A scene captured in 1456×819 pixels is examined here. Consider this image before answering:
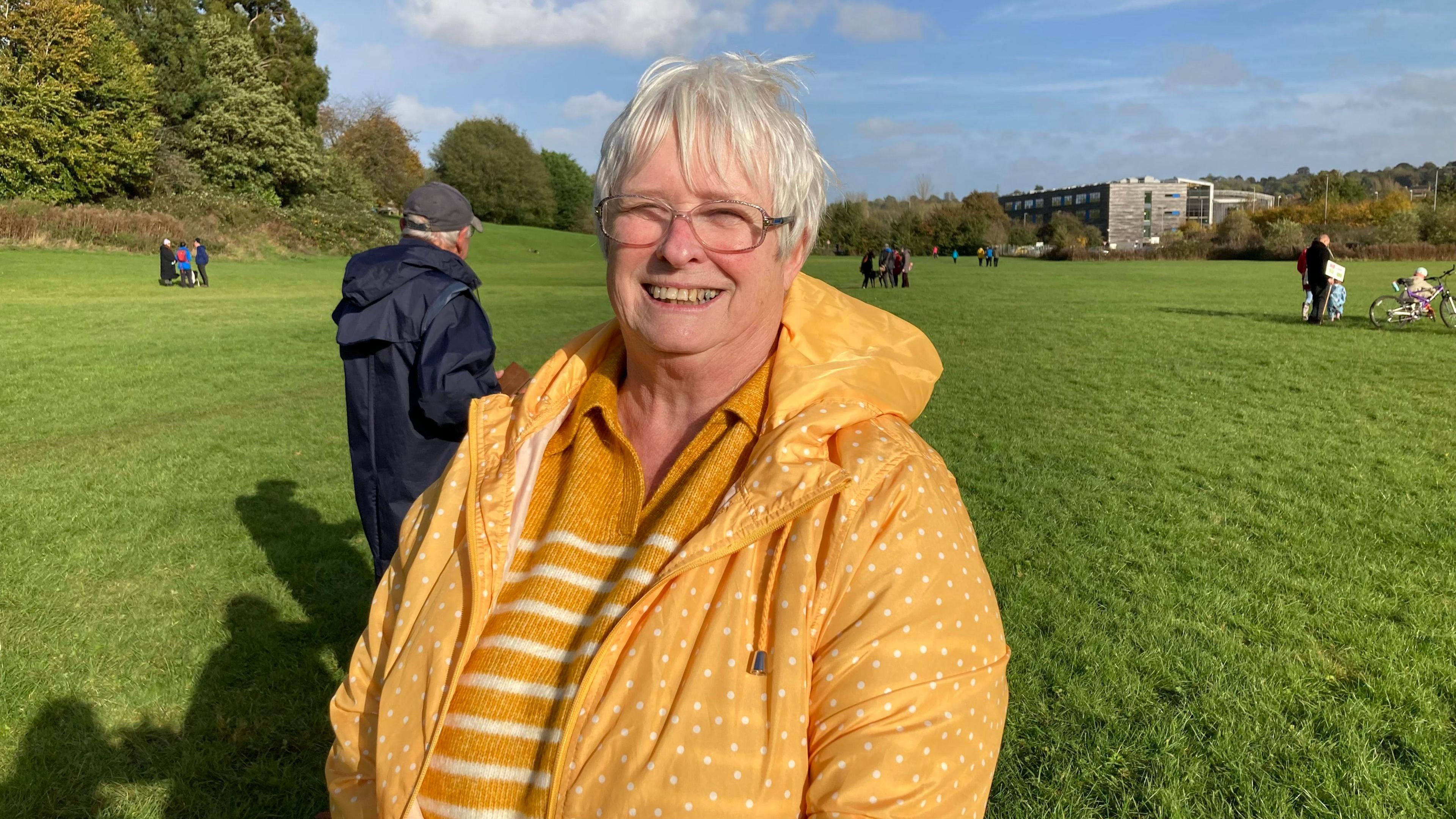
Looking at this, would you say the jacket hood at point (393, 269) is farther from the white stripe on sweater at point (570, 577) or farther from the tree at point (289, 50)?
the tree at point (289, 50)

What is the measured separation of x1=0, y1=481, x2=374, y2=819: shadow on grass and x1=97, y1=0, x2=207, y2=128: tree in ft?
163

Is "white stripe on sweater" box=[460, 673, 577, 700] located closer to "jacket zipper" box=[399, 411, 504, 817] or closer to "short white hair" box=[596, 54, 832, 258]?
"jacket zipper" box=[399, 411, 504, 817]

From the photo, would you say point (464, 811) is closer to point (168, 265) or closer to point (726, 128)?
point (726, 128)

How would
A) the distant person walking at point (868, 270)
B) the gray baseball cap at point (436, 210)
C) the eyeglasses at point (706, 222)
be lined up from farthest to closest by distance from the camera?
the distant person walking at point (868, 270), the gray baseball cap at point (436, 210), the eyeglasses at point (706, 222)

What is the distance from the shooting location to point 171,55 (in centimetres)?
4553

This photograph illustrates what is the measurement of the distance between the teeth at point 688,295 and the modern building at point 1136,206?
139 metres

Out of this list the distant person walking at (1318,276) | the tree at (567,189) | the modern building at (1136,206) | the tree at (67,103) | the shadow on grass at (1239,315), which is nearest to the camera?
the distant person walking at (1318,276)

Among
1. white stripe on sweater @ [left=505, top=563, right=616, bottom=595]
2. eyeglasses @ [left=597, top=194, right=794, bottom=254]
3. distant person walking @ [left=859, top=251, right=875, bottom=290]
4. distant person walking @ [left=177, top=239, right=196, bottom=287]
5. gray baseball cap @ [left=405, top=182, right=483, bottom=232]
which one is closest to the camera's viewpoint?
white stripe on sweater @ [left=505, top=563, right=616, bottom=595]

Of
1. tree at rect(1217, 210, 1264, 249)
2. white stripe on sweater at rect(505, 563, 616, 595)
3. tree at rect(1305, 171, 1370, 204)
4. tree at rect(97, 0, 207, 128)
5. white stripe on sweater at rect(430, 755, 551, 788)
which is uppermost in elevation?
→ tree at rect(97, 0, 207, 128)

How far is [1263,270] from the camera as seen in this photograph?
43469 millimetres

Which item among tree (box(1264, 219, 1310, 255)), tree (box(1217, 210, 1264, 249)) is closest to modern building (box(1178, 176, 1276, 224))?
tree (box(1217, 210, 1264, 249))

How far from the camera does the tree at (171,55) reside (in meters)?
45.1

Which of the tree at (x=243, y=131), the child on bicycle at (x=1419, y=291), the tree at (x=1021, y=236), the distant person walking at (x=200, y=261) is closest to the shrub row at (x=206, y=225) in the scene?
the tree at (x=243, y=131)

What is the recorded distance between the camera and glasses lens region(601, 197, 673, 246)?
179 cm
